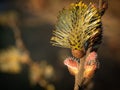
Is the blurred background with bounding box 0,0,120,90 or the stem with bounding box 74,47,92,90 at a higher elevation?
the stem with bounding box 74,47,92,90

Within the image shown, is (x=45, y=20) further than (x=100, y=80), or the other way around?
(x=45, y=20)

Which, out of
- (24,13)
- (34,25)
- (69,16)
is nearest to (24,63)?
(34,25)

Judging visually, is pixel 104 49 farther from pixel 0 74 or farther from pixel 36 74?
pixel 0 74

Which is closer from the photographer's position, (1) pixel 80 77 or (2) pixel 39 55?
(1) pixel 80 77

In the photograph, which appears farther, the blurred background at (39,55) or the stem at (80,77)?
the blurred background at (39,55)

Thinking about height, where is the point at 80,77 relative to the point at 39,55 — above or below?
above

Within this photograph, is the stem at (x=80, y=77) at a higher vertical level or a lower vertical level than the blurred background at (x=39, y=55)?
higher

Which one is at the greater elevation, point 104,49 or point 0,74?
point 104,49

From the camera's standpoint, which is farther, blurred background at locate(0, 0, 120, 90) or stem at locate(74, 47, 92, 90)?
blurred background at locate(0, 0, 120, 90)
